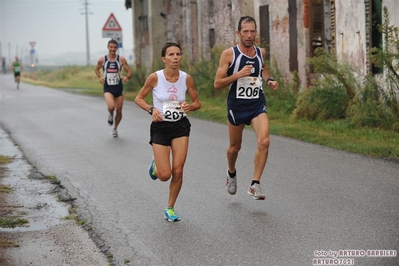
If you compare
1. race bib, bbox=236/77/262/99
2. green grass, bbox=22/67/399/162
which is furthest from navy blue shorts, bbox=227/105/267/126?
green grass, bbox=22/67/399/162

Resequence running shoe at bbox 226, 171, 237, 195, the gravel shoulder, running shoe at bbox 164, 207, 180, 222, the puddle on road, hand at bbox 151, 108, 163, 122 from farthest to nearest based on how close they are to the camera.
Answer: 1. running shoe at bbox 226, 171, 237, 195
2. the puddle on road
3. hand at bbox 151, 108, 163, 122
4. running shoe at bbox 164, 207, 180, 222
5. the gravel shoulder

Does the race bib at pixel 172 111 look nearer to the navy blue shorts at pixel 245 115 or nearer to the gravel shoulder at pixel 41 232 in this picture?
the navy blue shorts at pixel 245 115

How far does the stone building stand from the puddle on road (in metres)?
7.69

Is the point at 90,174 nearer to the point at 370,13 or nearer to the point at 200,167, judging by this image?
the point at 200,167

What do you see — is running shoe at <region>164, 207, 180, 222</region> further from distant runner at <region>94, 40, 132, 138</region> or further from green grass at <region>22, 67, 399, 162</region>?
distant runner at <region>94, 40, 132, 138</region>

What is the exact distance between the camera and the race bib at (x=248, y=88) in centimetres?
878

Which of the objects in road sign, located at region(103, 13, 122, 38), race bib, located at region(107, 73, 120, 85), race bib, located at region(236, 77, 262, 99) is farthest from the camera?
road sign, located at region(103, 13, 122, 38)

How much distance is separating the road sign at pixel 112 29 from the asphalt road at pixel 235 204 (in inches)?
631

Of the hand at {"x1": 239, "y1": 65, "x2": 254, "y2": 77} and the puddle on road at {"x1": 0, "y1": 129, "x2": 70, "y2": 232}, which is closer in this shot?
the puddle on road at {"x1": 0, "y1": 129, "x2": 70, "y2": 232}

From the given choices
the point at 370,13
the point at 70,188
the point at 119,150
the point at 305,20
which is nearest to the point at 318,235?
the point at 70,188

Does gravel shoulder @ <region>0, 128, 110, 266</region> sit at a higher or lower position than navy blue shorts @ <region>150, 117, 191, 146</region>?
lower

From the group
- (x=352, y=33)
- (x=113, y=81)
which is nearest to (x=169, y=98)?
(x=113, y=81)

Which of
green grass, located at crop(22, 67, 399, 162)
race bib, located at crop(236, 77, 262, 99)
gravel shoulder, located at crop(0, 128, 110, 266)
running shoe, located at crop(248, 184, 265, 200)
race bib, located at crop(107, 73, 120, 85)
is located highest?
race bib, located at crop(107, 73, 120, 85)

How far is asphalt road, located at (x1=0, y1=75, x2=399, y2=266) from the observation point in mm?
6602
